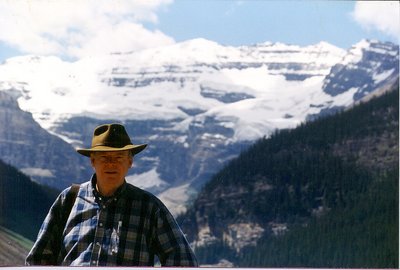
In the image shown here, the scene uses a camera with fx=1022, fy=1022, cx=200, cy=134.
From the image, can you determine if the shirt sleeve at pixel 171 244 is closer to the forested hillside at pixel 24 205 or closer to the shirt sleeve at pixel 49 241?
the shirt sleeve at pixel 49 241

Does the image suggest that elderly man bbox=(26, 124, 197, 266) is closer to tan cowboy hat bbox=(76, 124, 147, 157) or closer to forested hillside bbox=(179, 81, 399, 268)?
tan cowboy hat bbox=(76, 124, 147, 157)

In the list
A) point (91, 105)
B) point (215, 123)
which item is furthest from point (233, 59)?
point (215, 123)

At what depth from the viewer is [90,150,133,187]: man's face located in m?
3.66

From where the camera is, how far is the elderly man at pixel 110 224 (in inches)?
141

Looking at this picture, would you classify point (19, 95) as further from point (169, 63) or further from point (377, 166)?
point (377, 166)

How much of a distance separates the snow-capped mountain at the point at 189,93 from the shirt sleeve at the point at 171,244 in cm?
1080

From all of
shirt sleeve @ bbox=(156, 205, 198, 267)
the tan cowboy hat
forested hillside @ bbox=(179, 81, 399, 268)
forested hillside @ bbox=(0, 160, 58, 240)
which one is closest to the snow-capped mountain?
forested hillside @ bbox=(0, 160, 58, 240)

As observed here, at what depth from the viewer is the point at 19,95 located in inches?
637

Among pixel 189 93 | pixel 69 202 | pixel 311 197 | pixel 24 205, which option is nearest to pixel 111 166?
pixel 69 202

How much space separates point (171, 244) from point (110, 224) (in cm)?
24

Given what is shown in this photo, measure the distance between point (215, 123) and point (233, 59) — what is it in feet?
17.0

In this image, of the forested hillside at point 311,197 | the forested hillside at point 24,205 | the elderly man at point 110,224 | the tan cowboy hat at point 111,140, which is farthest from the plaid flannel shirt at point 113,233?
the forested hillside at point 311,197

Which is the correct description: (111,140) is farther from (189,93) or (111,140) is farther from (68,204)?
(189,93)

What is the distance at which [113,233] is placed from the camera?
362 cm
